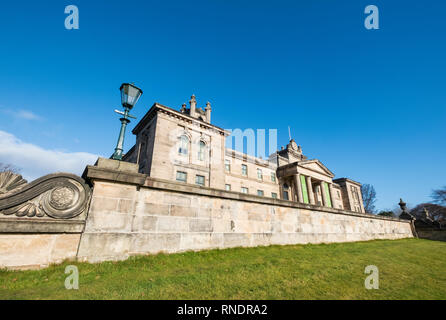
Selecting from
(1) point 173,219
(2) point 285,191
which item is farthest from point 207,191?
(2) point 285,191

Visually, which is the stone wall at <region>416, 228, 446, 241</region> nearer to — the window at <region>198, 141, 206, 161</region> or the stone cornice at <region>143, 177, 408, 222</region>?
the stone cornice at <region>143, 177, 408, 222</region>

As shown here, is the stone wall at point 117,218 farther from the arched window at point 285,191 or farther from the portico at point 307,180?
the arched window at point 285,191

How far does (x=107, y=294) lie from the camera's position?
3086 millimetres

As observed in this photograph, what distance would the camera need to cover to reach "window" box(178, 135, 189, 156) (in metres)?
25.4

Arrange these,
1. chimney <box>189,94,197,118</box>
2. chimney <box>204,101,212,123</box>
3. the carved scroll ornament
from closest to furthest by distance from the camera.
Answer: the carved scroll ornament → chimney <box>189,94,197,118</box> → chimney <box>204,101,212,123</box>

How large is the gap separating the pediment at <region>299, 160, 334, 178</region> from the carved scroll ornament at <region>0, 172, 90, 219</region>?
39.1 metres

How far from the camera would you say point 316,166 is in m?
43.0

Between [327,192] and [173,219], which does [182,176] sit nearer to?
[173,219]

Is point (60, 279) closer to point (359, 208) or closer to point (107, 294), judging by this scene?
point (107, 294)

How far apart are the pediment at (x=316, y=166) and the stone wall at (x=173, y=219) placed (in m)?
32.9

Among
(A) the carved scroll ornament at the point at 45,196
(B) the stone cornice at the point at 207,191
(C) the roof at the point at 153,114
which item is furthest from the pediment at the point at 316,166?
(A) the carved scroll ornament at the point at 45,196

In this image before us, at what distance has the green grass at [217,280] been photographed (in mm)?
3201

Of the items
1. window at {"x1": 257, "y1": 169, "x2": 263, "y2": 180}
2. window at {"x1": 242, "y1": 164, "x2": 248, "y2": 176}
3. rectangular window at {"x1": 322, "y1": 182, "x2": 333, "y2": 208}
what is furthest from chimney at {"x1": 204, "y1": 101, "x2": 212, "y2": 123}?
rectangular window at {"x1": 322, "y1": 182, "x2": 333, "y2": 208}

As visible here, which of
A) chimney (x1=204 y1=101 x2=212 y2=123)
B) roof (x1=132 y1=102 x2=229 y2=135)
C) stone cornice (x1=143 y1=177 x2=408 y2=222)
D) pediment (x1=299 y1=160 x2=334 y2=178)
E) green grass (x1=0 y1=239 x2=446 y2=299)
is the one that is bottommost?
green grass (x1=0 y1=239 x2=446 y2=299)
